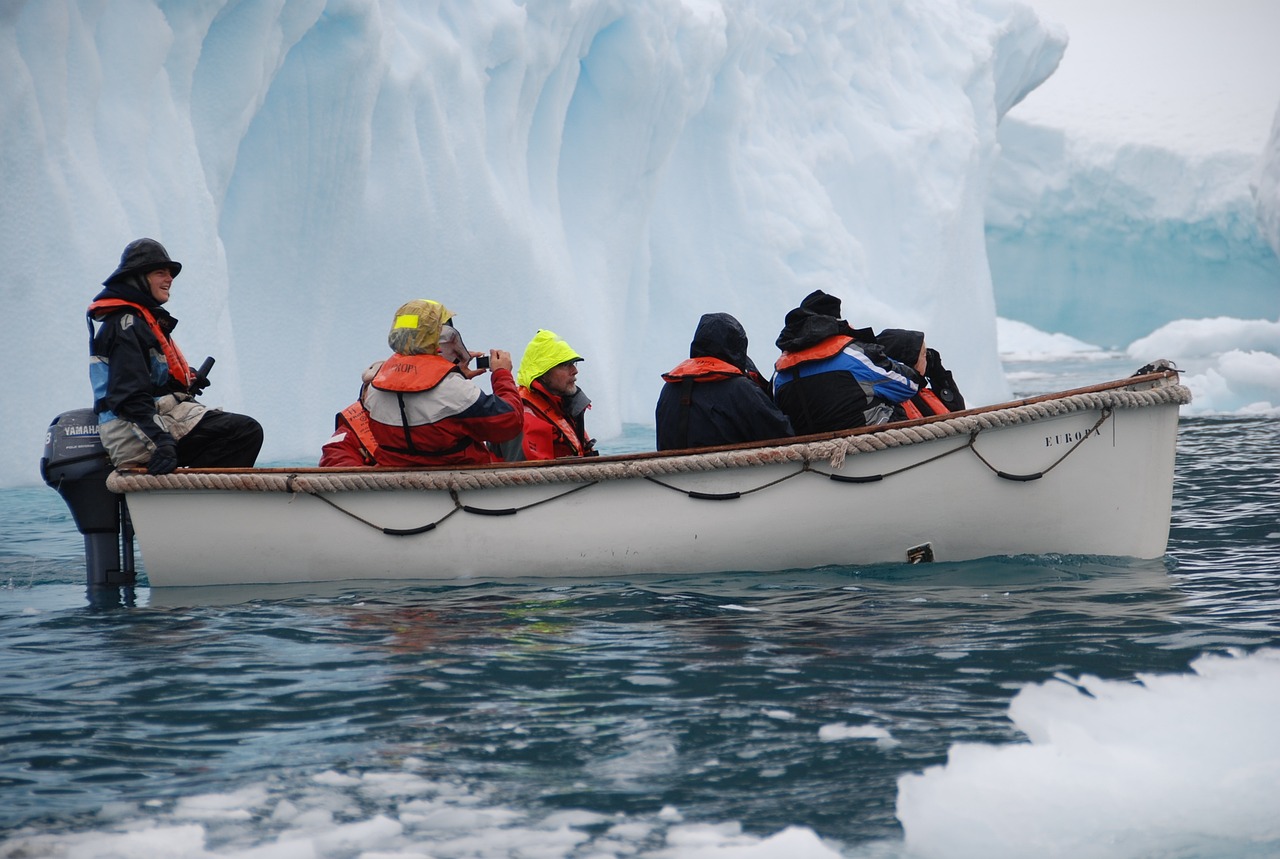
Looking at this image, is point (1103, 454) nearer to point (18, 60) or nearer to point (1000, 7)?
point (18, 60)

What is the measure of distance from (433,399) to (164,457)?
1.05 metres

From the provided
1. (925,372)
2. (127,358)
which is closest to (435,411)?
(127,358)

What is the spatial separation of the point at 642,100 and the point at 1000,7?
7.80 m

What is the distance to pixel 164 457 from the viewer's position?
4.92m

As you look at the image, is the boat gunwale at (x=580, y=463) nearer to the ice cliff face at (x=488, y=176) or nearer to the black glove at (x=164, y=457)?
the black glove at (x=164, y=457)

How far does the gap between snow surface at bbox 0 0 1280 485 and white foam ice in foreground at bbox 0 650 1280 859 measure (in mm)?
5581

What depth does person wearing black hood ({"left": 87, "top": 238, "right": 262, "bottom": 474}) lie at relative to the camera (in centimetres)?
479

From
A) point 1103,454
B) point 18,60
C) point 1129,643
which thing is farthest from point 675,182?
point 1129,643

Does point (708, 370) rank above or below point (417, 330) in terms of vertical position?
below

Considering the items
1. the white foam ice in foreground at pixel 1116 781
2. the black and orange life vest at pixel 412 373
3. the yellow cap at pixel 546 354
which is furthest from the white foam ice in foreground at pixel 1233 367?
the white foam ice in foreground at pixel 1116 781

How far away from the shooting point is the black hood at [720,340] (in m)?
5.12

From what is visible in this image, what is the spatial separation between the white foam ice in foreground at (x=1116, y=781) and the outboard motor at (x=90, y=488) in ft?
11.7

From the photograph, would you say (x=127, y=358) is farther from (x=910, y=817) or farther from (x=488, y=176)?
(x=488, y=176)

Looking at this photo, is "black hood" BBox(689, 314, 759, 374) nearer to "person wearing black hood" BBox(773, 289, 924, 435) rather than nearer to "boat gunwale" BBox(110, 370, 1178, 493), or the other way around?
"person wearing black hood" BBox(773, 289, 924, 435)
